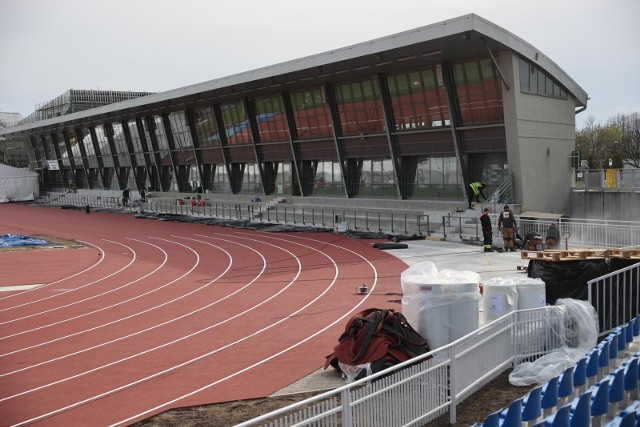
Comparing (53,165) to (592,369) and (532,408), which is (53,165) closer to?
(592,369)

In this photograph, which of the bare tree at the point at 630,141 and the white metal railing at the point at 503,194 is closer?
the white metal railing at the point at 503,194

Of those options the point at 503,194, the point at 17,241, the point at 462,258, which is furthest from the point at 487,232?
the point at 17,241

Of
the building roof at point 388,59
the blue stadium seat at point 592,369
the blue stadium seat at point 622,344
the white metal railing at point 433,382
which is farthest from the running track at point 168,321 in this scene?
the building roof at point 388,59

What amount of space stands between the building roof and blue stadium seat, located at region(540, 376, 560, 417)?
69.3ft

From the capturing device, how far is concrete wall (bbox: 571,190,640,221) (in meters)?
29.6

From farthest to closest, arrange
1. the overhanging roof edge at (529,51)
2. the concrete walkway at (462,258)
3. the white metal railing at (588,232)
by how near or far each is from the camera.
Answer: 1. the overhanging roof edge at (529,51)
2. the white metal railing at (588,232)
3. the concrete walkway at (462,258)

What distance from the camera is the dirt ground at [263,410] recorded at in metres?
8.95

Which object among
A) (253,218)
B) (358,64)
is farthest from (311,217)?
(358,64)

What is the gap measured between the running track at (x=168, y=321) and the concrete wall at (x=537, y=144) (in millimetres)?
8459

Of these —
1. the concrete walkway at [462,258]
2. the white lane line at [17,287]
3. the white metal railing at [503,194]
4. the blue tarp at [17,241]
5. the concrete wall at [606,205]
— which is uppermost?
the white metal railing at [503,194]

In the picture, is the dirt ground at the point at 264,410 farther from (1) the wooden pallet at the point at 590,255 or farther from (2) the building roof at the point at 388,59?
(2) the building roof at the point at 388,59

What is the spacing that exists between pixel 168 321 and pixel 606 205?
917 inches

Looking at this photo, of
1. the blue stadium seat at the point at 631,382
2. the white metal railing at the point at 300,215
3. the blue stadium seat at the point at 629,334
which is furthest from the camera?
the white metal railing at the point at 300,215

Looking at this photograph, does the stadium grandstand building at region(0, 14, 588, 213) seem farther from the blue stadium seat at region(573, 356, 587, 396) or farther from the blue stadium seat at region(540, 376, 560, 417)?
the blue stadium seat at region(540, 376, 560, 417)
